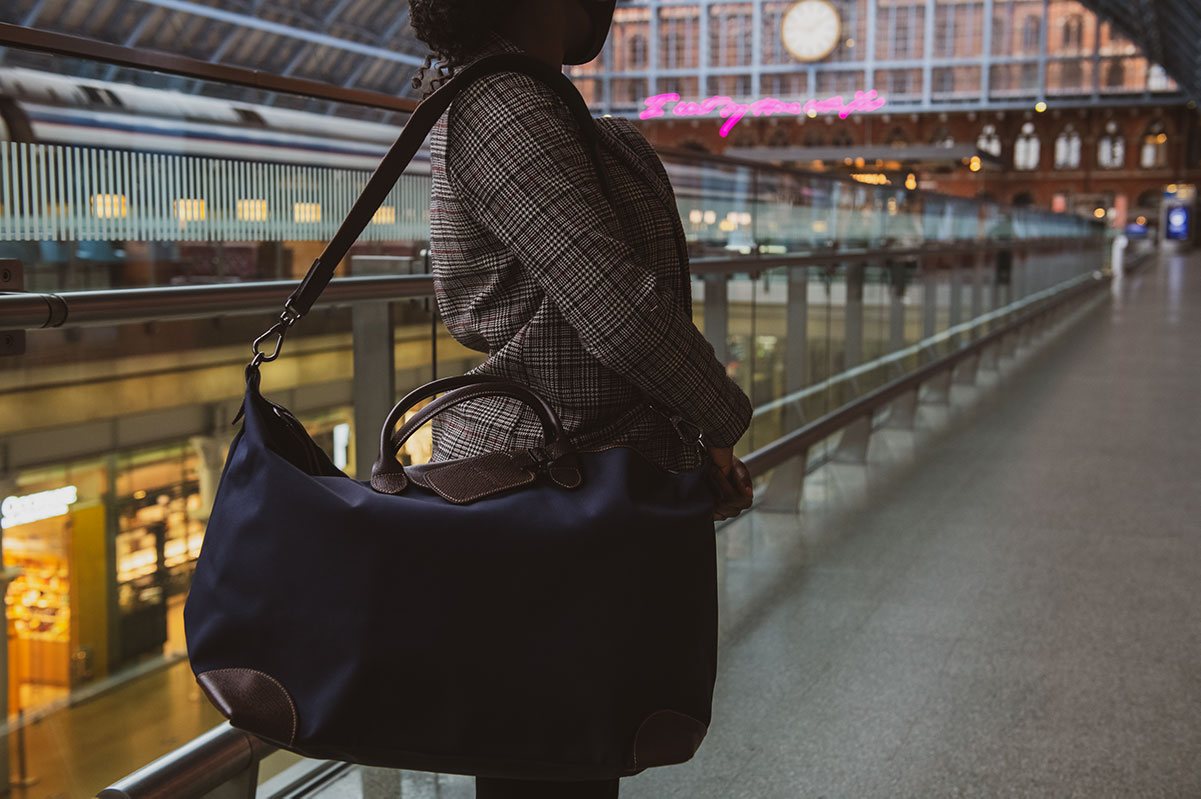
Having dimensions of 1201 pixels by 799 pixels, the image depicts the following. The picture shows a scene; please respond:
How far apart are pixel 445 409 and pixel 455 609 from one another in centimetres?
23

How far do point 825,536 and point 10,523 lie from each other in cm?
297

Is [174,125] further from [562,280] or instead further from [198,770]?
[562,280]

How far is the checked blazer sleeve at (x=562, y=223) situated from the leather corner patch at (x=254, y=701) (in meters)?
0.42

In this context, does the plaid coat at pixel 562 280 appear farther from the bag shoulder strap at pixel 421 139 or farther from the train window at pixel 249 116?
the train window at pixel 249 116

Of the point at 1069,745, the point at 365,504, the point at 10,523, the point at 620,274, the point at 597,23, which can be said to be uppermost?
the point at 597,23

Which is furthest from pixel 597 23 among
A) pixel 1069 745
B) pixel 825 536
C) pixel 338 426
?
pixel 825 536

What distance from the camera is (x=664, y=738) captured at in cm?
109

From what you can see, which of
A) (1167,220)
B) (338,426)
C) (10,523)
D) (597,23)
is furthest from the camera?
(1167,220)

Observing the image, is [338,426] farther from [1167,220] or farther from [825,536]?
[1167,220]

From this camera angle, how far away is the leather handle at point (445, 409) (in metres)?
1.07

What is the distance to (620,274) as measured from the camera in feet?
3.51

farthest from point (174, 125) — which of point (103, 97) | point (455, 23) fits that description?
point (455, 23)

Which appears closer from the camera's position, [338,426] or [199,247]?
[199,247]

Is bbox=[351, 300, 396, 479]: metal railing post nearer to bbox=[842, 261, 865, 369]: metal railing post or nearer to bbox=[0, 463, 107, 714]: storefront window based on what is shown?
bbox=[0, 463, 107, 714]: storefront window
